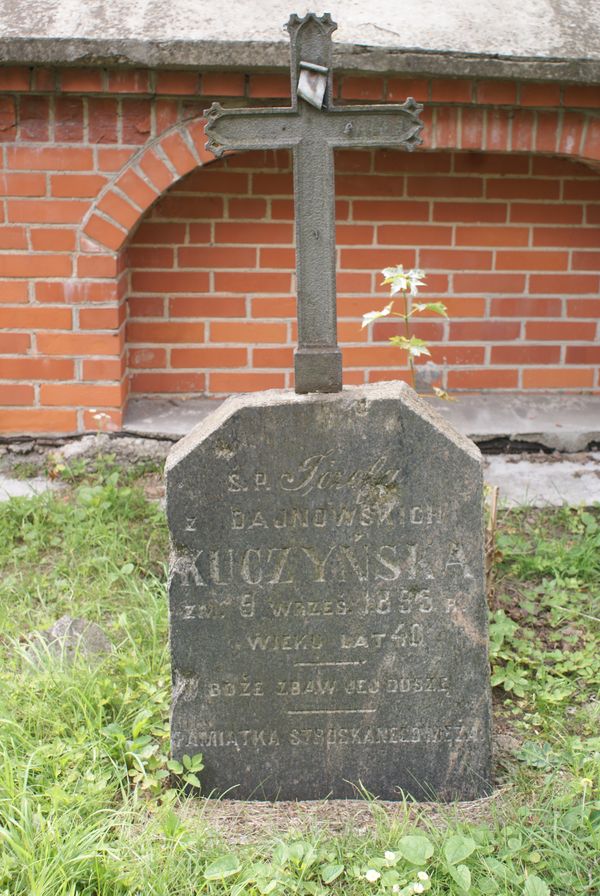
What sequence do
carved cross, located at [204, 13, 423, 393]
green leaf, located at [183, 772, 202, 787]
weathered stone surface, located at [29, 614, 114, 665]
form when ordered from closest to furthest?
carved cross, located at [204, 13, 423, 393], green leaf, located at [183, 772, 202, 787], weathered stone surface, located at [29, 614, 114, 665]

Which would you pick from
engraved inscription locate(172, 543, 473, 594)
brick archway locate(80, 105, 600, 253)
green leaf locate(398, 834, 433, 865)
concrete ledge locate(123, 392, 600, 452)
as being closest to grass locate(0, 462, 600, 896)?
green leaf locate(398, 834, 433, 865)

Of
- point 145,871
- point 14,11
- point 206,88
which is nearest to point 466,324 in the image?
point 206,88

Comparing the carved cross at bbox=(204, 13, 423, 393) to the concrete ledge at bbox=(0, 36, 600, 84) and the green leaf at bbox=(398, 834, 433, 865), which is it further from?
the concrete ledge at bbox=(0, 36, 600, 84)

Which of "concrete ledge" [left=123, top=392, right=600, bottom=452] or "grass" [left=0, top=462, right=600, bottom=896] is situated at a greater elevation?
"concrete ledge" [left=123, top=392, right=600, bottom=452]

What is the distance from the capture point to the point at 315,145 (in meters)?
2.62

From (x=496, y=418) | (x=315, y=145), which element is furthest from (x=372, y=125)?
(x=496, y=418)

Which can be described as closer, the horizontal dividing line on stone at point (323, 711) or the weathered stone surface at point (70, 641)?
the horizontal dividing line on stone at point (323, 711)

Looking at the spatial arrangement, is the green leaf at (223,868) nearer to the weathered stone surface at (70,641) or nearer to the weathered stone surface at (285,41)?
the weathered stone surface at (70,641)

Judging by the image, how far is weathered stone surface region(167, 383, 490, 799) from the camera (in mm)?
2631

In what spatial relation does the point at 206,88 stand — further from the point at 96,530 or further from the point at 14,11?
the point at 96,530

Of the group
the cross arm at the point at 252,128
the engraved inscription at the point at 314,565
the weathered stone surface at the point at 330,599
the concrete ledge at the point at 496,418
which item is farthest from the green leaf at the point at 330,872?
the concrete ledge at the point at 496,418

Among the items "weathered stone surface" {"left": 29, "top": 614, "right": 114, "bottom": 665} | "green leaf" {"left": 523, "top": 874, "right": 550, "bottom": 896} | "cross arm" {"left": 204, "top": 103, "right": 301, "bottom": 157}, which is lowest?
"green leaf" {"left": 523, "top": 874, "right": 550, "bottom": 896}

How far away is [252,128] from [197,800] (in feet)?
5.59

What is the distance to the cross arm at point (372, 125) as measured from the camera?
103 inches
